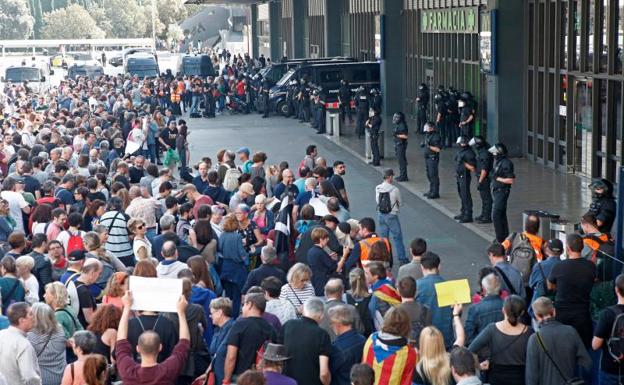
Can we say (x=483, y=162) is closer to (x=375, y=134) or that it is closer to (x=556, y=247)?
(x=556, y=247)

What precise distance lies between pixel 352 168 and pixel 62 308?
18475 mm

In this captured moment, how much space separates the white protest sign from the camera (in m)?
9.18

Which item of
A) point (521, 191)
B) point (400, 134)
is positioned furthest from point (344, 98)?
point (521, 191)

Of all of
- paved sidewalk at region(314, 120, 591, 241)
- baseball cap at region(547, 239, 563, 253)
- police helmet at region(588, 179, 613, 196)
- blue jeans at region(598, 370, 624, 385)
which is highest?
police helmet at region(588, 179, 613, 196)

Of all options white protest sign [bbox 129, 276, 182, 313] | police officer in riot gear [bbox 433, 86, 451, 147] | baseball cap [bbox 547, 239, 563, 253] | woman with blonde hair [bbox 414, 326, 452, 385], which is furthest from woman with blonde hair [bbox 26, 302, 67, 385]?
police officer in riot gear [bbox 433, 86, 451, 147]

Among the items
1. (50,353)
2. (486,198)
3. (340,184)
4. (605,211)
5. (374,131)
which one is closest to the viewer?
(50,353)

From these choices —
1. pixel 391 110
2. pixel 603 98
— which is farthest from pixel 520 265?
pixel 391 110

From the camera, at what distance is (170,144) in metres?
26.9

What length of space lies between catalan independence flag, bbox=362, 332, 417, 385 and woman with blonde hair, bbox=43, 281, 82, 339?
2747 millimetres

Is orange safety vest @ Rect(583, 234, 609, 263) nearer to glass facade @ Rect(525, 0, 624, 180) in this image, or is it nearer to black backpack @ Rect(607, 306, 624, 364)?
black backpack @ Rect(607, 306, 624, 364)

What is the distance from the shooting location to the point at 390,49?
1550 inches

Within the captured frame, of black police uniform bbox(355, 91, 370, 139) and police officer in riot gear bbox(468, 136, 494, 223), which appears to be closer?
police officer in riot gear bbox(468, 136, 494, 223)

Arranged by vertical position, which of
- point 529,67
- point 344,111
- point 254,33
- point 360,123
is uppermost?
point 254,33

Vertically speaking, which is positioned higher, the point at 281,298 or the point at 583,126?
the point at 583,126
